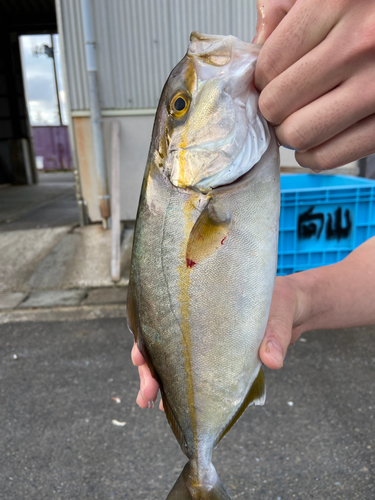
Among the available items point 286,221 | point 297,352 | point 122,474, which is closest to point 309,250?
point 286,221

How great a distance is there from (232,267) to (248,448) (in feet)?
5.70

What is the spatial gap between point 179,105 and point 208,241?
0.39 metres

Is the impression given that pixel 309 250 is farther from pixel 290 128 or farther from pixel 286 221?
pixel 290 128

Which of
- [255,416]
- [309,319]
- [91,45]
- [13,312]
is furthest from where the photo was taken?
[91,45]

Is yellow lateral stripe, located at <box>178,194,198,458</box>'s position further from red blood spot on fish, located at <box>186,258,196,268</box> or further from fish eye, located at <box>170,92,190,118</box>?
fish eye, located at <box>170,92,190,118</box>

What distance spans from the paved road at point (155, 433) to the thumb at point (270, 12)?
7.15 feet

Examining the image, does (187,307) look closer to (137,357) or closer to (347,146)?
(137,357)

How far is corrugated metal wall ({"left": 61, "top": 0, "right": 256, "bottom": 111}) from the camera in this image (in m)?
4.77

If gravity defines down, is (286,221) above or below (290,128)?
below

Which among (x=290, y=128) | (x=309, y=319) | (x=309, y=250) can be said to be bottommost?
(x=309, y=250)

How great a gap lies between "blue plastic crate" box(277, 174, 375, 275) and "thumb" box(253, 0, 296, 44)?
227 centimetres

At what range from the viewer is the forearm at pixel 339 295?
58.2 inches

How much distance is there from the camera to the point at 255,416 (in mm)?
2510

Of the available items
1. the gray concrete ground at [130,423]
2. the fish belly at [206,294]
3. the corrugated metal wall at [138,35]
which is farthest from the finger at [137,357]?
the corrugated metal wall at [138,35]
